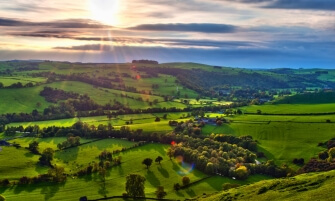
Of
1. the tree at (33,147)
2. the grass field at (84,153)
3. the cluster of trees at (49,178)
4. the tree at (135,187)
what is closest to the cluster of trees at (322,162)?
the tree at (135,187)

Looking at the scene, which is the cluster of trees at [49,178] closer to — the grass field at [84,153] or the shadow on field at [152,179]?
the grass field at [84,153]

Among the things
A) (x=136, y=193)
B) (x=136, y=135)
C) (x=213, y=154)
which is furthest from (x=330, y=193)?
(x=136, y=135)

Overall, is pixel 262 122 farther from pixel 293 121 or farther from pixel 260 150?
pixel 260 150

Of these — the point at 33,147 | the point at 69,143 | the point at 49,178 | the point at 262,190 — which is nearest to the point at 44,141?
the point at 69,143

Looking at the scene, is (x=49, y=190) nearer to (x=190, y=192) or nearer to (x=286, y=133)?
(x=190, y=192)

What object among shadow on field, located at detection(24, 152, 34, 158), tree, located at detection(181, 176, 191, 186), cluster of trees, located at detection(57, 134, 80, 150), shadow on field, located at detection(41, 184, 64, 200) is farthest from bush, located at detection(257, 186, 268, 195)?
cluster of trees, located at detection(57, 134, 80, 150)
